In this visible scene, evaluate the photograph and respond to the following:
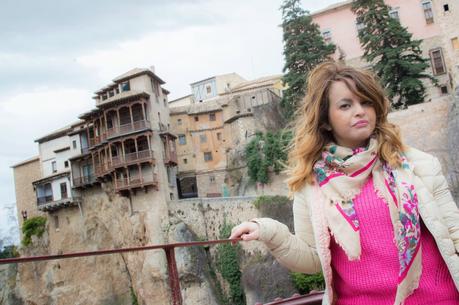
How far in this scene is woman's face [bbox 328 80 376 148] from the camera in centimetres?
232

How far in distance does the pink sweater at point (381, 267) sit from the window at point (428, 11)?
3942 cm

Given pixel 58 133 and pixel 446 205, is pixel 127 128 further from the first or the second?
pixel 446 205

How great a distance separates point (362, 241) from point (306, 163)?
49 cm

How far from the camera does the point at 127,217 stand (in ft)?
113

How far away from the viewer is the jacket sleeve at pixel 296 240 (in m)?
2.31

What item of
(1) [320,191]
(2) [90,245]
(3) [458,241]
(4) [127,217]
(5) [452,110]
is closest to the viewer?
(3) [458,241]

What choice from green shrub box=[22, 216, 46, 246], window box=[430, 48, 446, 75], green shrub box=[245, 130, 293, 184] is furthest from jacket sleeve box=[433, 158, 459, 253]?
green shrub box=[22, 216, 46, 246]

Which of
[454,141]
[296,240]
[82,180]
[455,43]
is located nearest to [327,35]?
[455,43]

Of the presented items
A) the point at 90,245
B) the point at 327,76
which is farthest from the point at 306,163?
the point at 90,245

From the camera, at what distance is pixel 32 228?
43000 mm

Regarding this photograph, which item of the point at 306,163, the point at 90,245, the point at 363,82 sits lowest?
the point at 90,245

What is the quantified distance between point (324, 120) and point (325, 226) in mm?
563

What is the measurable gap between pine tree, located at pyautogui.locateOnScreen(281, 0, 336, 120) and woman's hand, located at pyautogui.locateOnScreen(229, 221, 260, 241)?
99.9 feet

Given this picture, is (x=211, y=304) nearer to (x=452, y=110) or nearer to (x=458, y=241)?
(x=452, y=110)
